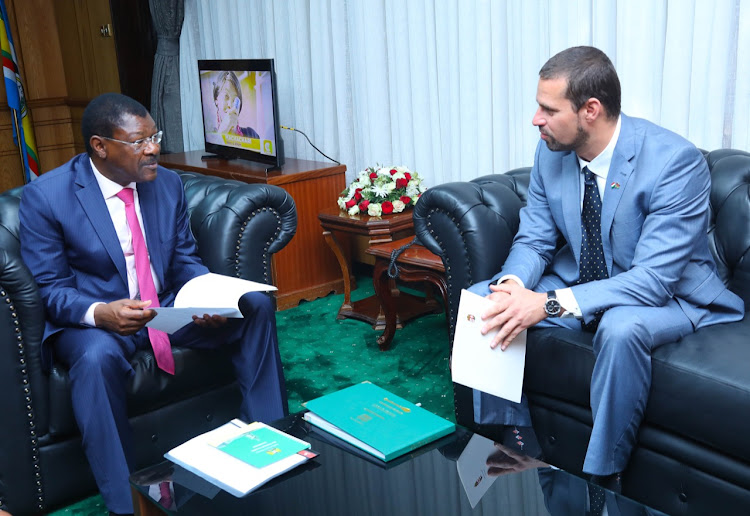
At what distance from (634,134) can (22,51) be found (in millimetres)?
5762

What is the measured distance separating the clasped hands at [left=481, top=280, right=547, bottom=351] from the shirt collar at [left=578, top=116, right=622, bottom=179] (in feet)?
1.38

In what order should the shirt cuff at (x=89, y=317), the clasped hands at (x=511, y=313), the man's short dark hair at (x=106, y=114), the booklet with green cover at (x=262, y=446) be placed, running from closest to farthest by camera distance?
the booklet with green cover at (x=262, y=446)
the clasped hands at (x=511, y=313)
the shirt cuff at (x=89, y=317)
the man's short dark hair at (x=106, y=114)

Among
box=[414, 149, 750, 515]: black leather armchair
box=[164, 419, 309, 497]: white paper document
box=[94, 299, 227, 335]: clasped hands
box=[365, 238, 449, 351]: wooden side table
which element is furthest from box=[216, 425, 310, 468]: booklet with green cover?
box=[365, 238, 449, 351]: wooden side table

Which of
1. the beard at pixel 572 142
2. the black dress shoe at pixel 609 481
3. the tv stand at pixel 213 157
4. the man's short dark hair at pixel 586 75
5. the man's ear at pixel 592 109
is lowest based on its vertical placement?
the black dress shoe at pixel 609 481

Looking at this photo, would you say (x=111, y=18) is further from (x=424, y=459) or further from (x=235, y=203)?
(x=424, y=459)

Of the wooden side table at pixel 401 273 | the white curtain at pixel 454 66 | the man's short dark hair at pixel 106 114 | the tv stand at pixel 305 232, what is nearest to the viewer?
the man's short dark hair at pixel 106 114

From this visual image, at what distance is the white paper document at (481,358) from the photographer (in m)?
2.09

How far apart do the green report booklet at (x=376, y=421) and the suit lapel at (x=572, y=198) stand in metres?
0.80

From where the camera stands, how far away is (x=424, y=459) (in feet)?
5.48

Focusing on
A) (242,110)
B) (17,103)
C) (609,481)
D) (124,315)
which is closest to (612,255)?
(609,481)

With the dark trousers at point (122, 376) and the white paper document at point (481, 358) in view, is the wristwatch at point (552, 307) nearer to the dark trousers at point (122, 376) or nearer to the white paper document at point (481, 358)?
the white paper document at point (481, 358)

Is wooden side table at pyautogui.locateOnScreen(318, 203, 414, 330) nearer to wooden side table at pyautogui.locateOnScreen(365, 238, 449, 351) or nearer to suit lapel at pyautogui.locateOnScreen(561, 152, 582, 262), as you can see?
wooden side table at pyautogui.locateOnScreen(365, 238, 449, 351)

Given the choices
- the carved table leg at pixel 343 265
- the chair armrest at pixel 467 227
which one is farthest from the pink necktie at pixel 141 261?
the carved table leg at pixel 343 265

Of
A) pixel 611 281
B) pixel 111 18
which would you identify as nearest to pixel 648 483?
pixel 611 281
